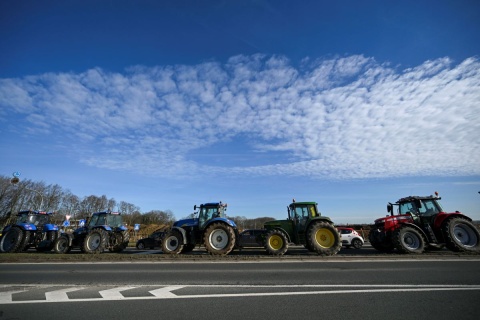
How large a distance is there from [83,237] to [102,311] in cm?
1332

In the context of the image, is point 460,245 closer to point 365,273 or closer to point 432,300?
point 365,273

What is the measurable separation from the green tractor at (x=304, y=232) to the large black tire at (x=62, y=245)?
38.7ft

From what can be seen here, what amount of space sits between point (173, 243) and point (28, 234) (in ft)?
32.1

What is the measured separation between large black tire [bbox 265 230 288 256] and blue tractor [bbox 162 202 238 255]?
174cm

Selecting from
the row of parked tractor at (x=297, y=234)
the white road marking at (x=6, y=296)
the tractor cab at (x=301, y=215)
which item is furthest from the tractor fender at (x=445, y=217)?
the white road marking at (x=6, y=296)

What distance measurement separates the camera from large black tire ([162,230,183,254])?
1347cm

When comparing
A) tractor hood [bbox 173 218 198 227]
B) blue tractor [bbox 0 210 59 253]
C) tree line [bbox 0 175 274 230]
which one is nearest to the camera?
tractor hood [bbox 173 218 198 227]

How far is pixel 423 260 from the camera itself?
10.0 metres

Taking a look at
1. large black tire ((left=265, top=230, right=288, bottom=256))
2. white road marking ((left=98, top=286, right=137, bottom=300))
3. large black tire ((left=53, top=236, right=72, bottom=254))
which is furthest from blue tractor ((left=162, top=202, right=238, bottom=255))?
white road marking ((left=98, top=286, right=137, bottom=300))

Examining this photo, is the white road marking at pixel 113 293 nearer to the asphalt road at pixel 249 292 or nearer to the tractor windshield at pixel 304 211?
the asphalt road at pixel 249 292

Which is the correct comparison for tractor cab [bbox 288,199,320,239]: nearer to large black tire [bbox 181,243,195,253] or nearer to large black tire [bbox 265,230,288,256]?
large black tire [bbox 265,230,288,256]

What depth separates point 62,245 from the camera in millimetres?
15391

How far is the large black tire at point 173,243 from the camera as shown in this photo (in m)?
13.5

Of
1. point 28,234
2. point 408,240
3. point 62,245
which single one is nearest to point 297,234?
point 408,240
